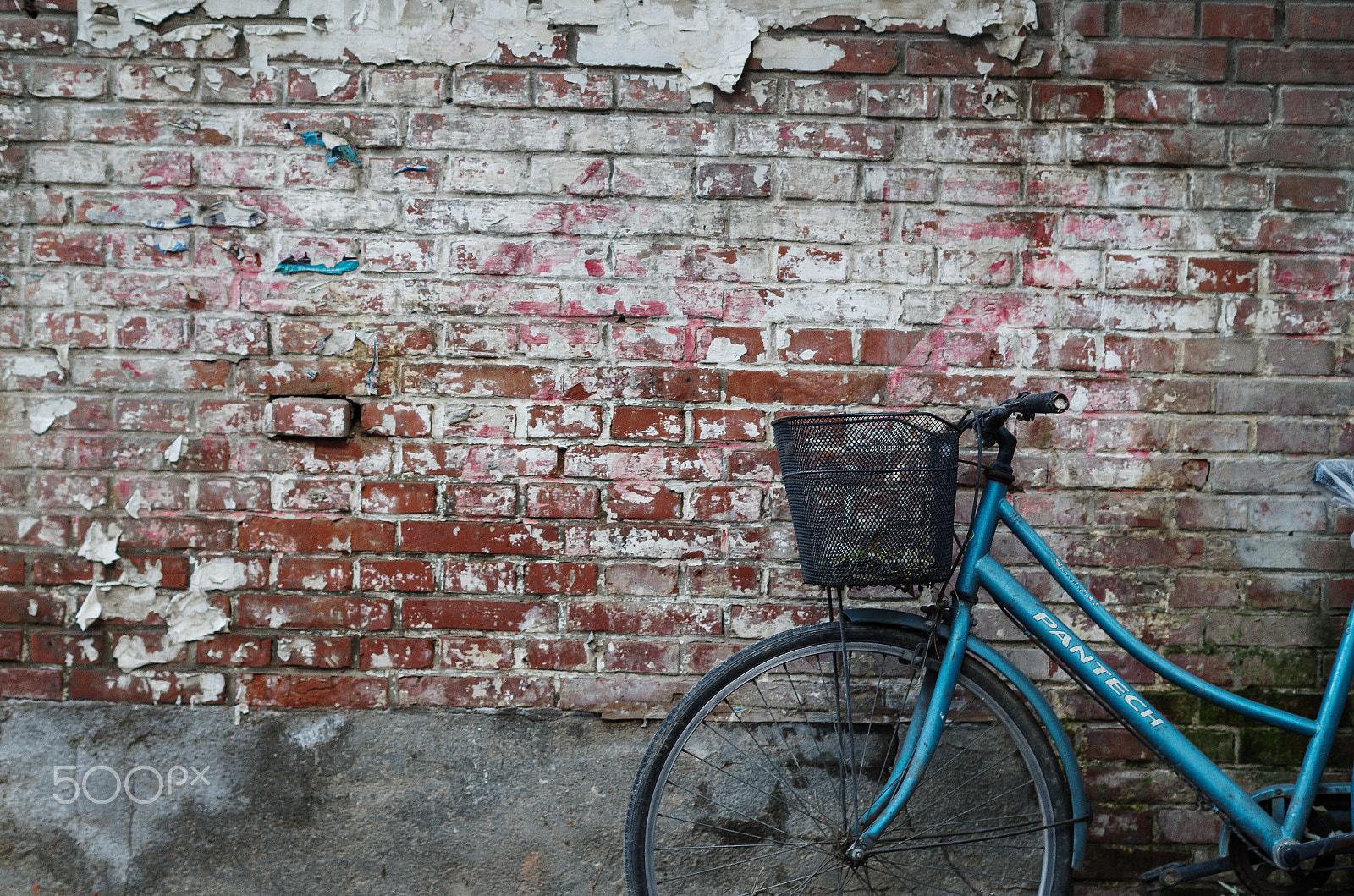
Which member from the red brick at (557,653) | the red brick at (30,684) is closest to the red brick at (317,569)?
the red brick at (557,653)

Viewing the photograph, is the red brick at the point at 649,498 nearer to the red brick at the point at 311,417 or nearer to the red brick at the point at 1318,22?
the red brick at the point at 311,417

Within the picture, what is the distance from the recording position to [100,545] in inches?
82.9

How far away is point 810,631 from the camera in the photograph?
69.9 inches

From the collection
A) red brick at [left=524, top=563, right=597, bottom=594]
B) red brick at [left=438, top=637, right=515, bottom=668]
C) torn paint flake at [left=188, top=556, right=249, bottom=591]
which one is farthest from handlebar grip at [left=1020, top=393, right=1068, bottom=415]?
torn paint flake at [left=188, top=556, right=249, bottom=591]

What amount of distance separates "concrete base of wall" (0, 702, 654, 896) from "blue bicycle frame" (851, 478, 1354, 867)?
0.80 m

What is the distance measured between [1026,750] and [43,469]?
2.43m

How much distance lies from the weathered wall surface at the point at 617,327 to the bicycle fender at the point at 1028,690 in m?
0.33

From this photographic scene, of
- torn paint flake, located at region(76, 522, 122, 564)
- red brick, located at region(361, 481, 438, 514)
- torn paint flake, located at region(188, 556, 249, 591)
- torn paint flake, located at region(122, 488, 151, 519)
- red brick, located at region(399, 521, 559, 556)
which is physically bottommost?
torn paint flake, located at region(188, 556, 249, 591)

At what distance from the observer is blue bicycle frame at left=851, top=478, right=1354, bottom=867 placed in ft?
5.65

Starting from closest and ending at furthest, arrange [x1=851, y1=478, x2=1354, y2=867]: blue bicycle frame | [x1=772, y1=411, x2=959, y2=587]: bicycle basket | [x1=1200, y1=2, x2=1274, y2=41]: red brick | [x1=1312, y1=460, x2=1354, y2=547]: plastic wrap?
1. [x1=772, y1=411, x2=959, y2=587]: bicycle basket
2. [x1=851, y1=478, x2=1354, y2=867]: blue bicycle frame
3. [x1=1312, y1=460, x2=1354, y2=547]: plastic wrap
4. [x1=1200, y1=2, x2=1274, y2=41]: red brick

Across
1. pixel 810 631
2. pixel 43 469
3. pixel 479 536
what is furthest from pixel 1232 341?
pixel 43 469

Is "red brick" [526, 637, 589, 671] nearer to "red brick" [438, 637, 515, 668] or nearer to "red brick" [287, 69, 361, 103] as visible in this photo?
"red brick" [438, 637, 515, 668]

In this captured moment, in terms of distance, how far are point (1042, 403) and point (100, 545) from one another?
2236 millimetres

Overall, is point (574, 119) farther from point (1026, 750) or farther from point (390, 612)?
point (1026, 750)
